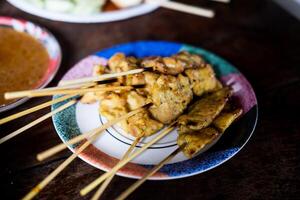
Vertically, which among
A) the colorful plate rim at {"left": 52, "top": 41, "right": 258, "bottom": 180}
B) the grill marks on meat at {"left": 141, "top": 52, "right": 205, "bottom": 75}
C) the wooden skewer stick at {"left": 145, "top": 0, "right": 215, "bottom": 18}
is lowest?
the colorful plate rim at {"left": 52, "top": 41, "right": 258, "bottom": 180}

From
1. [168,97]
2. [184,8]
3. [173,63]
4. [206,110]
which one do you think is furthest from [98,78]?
[184,8]

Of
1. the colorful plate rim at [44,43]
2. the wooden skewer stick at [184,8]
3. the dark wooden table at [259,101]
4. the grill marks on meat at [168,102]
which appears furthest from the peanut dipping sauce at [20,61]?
the wooden skewer stick at [184,8]

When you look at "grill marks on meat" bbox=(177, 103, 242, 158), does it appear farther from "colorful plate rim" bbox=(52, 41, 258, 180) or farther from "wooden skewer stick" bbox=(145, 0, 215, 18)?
"wooden skewer stick" bbox=(145, 0, 215, 18)

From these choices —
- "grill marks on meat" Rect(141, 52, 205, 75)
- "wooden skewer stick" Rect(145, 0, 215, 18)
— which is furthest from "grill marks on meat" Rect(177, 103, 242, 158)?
"wooden skewer stick" Rect(145, 0, 215, 18)

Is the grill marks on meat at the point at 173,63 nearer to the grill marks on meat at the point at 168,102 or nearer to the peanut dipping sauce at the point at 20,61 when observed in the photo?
the grill marks on meat at the point at 168,102

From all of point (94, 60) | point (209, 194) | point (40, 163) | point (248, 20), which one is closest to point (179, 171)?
point (209, 194)

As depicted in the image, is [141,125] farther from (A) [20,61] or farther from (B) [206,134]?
(A) [20,61]

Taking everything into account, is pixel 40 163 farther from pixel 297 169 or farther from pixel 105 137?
pixel 297 169
